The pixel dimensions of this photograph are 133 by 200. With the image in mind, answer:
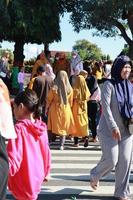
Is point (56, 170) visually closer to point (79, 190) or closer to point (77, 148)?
point (79, 190)

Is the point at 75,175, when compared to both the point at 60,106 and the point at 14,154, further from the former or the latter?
the point at 14,154

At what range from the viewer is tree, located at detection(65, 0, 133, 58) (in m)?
37.2

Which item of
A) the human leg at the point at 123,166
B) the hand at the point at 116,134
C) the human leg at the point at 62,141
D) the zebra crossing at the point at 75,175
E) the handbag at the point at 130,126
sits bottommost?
the zebra crossing at the point at 75,175

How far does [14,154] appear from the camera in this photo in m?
4.80

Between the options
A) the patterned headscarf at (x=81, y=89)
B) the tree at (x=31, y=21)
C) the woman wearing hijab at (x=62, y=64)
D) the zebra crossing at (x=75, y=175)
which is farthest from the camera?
the tree at (x=31, y=21)

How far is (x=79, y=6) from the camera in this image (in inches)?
1612

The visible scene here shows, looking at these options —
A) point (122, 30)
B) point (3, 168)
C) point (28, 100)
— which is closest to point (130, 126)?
point (28, 100)

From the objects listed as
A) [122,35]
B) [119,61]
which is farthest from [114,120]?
[122,35]

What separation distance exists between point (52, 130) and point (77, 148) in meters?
Answer: 0.69

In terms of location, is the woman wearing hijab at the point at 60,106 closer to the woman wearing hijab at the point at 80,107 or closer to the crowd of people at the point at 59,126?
the crowd of people at the point at 59,126

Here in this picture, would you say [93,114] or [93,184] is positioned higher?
[93,114]

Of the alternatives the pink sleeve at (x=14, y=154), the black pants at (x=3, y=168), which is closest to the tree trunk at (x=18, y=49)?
the pink sleeve at (x=14, y=154)

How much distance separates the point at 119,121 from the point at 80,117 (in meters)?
5.22

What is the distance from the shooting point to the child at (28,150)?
16.7ft
